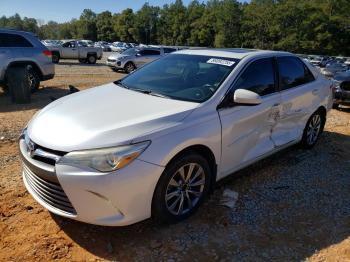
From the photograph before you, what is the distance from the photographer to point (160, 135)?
3.26 metres

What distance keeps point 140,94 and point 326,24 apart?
298ft

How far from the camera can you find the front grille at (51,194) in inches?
123

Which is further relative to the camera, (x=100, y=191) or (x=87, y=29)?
(x=87, y=29)

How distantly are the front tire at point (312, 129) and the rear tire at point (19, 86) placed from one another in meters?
6.88

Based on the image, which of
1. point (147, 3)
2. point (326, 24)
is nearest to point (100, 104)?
point (326, 24)

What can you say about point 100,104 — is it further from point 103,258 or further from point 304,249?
point 304,249

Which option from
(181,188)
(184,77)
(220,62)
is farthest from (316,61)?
(181,188)

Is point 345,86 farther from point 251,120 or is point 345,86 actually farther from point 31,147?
point 31,147

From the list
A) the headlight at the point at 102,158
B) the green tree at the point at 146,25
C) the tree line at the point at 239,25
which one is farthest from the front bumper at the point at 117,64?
the green tree at the point at 146,25

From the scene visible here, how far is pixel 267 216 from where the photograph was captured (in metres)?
4.00

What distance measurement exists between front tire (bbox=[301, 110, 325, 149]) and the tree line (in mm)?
79831

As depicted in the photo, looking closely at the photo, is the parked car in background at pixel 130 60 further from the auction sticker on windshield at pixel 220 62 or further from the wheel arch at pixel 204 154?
the wheel arch at pixel 204 154

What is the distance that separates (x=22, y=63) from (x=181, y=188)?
8417 mm

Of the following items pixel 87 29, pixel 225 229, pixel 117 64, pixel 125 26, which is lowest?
pixel 225 229
